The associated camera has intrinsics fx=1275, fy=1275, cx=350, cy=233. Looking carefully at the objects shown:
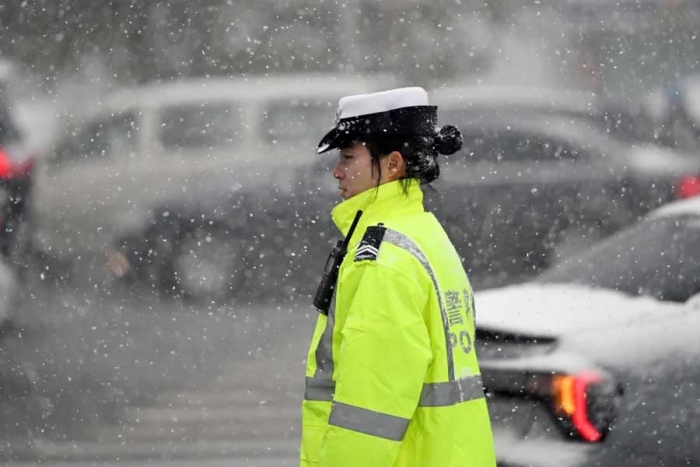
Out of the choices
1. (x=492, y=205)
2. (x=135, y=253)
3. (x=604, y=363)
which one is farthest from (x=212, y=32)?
(x=604, y=363)

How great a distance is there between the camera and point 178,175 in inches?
185

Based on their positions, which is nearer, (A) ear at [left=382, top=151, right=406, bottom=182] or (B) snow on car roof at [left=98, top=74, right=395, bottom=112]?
(A) ear at [left=382, top=151, right=406, bottom=182]

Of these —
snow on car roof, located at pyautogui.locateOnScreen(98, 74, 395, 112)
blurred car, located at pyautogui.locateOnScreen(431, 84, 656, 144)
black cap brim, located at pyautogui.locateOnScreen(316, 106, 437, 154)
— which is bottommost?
black cap brim, located at pyautogui.locateOnScreen(316, 106, 437, 154)

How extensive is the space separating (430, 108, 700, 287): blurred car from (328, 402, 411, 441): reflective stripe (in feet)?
8.10

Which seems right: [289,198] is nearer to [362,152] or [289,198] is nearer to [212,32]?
[212,32]

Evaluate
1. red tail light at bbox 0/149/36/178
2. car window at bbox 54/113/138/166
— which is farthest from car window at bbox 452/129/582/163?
red tail light at bbox 0/149/36/178

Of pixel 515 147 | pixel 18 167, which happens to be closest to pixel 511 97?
pixel 515 147

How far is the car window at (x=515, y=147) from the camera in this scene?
4719 millimetres

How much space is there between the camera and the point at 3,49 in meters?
4.69

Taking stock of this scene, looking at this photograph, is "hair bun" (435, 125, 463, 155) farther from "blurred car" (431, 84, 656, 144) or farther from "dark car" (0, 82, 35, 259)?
"dark car" (0, 82, 35, 259)

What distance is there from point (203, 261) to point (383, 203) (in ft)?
7.68

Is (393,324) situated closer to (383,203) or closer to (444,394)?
(444,394)

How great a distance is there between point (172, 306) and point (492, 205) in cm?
124

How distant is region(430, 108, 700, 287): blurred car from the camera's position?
15.4ft
